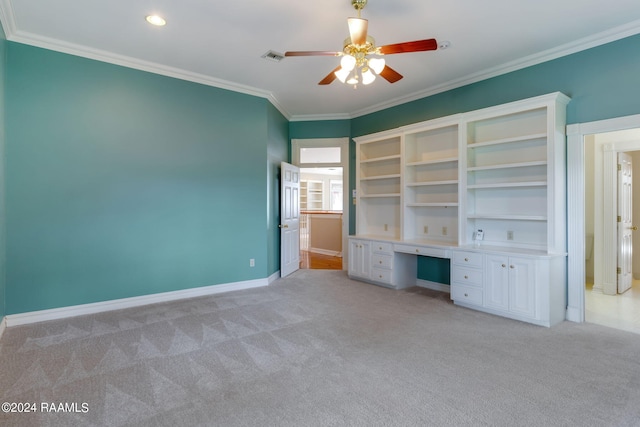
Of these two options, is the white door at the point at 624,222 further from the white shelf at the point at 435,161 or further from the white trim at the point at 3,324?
the white trim at the point at 3,324

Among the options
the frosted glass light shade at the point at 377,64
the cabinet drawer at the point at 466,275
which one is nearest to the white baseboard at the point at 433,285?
the cabinet drawer at the point at 466,275

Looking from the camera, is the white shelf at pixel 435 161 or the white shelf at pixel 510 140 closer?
the white shelf at pixel 510 140

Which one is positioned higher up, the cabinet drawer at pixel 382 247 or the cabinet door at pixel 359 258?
the cabinet drawer at pixel 382 247

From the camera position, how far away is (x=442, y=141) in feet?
15.8

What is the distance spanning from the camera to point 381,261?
16.3 feet

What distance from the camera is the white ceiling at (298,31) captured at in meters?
2.89

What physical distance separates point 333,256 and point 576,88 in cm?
589

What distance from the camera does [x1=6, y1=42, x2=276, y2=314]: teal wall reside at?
11.2 feet

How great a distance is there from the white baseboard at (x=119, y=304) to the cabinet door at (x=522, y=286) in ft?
11.0

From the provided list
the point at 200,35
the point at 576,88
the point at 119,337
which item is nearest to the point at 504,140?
the point at 576,88

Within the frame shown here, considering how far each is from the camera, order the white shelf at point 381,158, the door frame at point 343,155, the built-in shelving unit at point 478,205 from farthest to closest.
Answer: the door frame at point 343,155 < the white shelf at point 381,158 < the built-in shelving unit at point 478,205

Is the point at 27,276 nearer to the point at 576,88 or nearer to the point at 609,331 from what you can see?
the point at 609,331

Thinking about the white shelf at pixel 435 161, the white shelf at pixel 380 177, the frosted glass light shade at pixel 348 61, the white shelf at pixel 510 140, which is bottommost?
the white shelf at pixel 380 177

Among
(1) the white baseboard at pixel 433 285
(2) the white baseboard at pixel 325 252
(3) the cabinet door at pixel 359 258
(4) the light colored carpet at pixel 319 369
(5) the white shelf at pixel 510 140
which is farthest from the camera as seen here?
(2) the white baseboard at pixel 325 252
